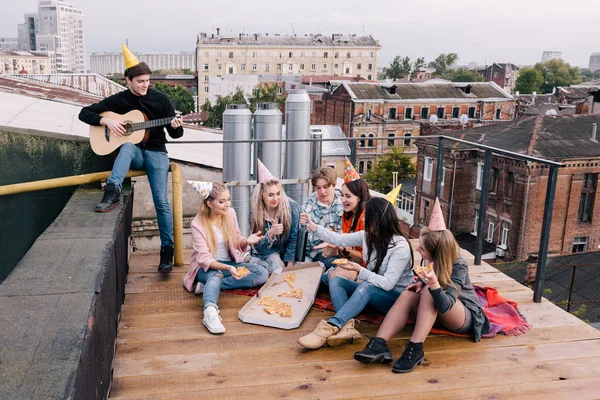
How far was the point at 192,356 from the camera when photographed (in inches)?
136

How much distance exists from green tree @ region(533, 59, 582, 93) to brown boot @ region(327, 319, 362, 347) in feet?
358

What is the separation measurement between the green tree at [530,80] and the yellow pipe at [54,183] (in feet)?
334

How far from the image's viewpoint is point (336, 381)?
3.20 m

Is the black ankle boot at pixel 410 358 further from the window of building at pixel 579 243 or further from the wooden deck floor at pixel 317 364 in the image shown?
the window of building at pixel 579 243

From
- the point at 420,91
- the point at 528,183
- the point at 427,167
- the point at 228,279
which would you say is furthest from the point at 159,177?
the point at 420,91

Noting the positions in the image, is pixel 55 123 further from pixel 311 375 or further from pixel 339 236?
pixel 311 375

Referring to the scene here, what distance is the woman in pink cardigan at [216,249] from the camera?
14.1 feet

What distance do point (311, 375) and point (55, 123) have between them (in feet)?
21.9

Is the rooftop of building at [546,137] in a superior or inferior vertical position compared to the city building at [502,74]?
inferior

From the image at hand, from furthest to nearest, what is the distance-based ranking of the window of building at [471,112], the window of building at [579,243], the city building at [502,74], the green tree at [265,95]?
the city building at [502,74] < the green tree at [265,95] < the window of building at [471,112] < the window of building at [579,243]

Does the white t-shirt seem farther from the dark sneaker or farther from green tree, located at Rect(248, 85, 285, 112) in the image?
green tree, located at Rect(248, 85, 285, 112)

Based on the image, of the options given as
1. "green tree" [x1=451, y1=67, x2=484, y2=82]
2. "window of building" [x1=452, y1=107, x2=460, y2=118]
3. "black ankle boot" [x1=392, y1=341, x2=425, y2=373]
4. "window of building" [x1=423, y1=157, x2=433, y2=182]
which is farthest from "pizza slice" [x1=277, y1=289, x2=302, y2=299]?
"green tree" [x1=451, y1=67, x2=484, y2=82]

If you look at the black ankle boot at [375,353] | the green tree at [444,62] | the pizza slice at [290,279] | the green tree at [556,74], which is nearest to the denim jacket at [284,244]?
the pizza slice at [290,279]

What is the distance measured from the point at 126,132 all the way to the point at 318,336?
2489 mm
